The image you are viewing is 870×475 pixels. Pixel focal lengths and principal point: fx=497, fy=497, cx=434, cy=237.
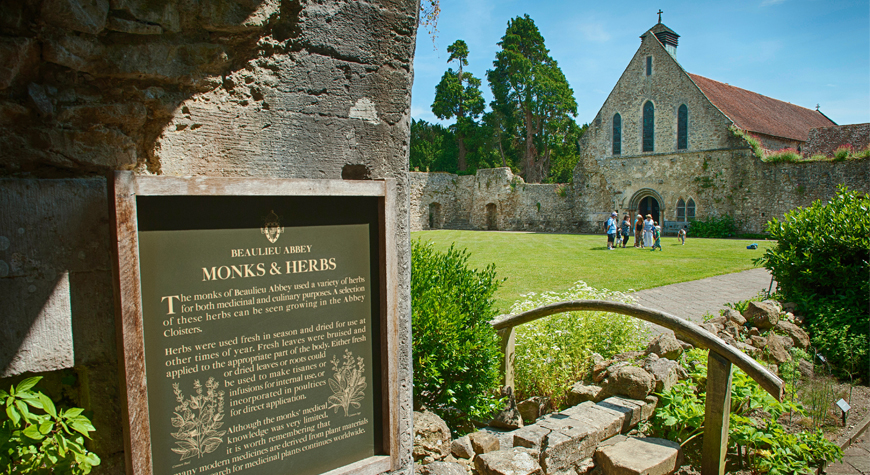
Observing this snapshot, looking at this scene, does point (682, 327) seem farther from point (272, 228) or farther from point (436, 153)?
point (436, 153)

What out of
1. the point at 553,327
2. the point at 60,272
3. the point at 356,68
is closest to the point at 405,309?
the point at 356,68

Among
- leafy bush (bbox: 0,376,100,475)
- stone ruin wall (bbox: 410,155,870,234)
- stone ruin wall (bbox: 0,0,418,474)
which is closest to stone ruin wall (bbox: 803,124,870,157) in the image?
stone ruin wall (bbox: 410,155,870,234)

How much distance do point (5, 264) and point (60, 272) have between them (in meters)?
0.17

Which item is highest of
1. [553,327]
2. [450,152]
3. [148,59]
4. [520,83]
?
[520,83]

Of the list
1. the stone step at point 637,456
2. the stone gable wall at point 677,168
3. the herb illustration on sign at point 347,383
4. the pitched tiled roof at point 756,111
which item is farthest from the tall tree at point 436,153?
the herb illustration on sign at point 347,383

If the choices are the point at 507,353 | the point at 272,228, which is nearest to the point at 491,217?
the point at 507,353

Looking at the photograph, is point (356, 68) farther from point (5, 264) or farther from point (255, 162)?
point (5, 264)

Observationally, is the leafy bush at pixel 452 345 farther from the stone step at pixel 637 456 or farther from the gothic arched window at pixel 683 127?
the gothic arched window at pixel 683 127

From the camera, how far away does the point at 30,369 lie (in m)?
1.94

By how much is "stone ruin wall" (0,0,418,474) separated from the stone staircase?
27.2 inches

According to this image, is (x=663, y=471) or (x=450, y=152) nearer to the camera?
(x=663, y=471)

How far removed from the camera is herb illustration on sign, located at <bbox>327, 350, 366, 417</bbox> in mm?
2191

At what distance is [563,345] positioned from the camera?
4.64 m

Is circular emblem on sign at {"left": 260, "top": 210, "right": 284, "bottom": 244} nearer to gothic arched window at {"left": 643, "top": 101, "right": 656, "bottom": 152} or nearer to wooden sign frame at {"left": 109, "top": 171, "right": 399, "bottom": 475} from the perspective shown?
wooden sign frame at {"left": 109, "top": 171, "right": 399, "bottom": 475}
